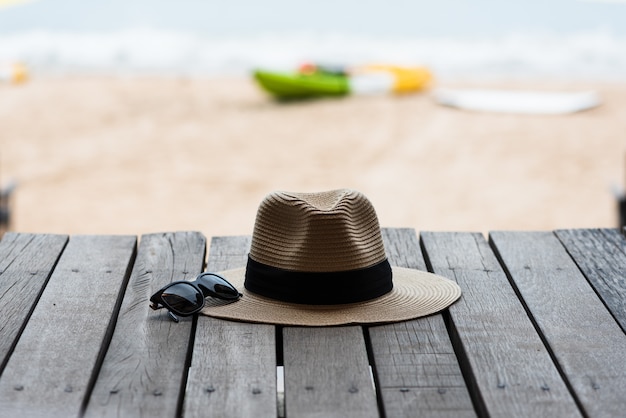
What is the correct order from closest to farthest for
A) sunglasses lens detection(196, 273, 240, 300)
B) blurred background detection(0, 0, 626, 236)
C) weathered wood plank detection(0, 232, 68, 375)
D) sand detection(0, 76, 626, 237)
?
weathered wood plank detection(0, 232, 68, 375) → sunglasses lens detection(196, 273, 240, 300) → sand detection(0, 76, 626, 237) → blurred background detection(0, 0, 626, 236)

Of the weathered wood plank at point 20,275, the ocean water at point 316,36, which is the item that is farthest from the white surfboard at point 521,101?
the weathered wood plank at point 20,275

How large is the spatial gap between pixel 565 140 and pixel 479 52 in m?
12.3

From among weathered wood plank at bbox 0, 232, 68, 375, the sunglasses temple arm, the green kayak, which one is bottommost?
the green kayak

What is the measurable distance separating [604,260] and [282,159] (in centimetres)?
959

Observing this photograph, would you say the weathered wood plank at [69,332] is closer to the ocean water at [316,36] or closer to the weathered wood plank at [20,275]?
the weathered wood plank at [20,275]

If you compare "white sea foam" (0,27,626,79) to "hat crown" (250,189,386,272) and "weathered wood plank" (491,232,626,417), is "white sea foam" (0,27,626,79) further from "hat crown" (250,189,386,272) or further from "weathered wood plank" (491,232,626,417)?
"hat crown" (250,189,386,272)

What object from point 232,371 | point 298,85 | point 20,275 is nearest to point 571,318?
point 232,371

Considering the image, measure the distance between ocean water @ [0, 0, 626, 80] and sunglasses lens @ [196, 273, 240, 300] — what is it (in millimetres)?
18959

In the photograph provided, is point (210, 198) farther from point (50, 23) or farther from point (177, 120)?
point (50, 23)

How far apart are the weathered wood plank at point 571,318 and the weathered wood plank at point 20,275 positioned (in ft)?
3.27

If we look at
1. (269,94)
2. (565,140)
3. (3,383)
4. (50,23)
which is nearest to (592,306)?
(3,383)

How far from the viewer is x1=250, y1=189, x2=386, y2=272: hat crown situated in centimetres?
200

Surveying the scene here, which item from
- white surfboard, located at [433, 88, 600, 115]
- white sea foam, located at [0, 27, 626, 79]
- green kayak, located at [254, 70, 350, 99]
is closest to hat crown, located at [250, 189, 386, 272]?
white surfboard, located at [433, 88, 600, 115]

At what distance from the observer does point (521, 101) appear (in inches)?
586
